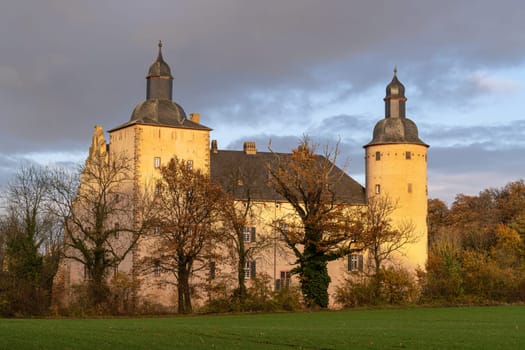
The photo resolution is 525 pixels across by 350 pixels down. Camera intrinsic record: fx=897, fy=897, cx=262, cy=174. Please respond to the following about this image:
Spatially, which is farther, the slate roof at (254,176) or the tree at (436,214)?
the tree at (436,214)

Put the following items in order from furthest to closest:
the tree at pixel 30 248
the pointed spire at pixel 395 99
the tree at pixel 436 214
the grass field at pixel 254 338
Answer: the tree at pixel 436 214
the pointed spire at pixel 395 99
the tree at pixel 30 248
the grass field at pixel 254 338

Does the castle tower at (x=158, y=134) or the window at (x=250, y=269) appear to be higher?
the castle tower at (x=158, y=134)

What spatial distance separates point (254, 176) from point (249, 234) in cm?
441

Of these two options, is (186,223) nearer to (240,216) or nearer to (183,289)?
(183,289)

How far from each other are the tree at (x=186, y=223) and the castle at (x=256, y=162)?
5.57 meters

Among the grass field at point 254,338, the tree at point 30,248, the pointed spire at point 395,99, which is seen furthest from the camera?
the pointed spire at point 395,99

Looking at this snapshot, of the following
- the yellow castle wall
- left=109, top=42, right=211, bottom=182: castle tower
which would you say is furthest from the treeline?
left=109, top=42, right=211, bottom=182: castle tower

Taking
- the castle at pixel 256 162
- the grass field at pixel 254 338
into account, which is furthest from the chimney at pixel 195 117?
the grass field at pixel 254 338

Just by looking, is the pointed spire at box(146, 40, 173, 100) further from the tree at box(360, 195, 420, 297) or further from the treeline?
the treeline

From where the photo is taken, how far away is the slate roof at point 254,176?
57469 millimetres

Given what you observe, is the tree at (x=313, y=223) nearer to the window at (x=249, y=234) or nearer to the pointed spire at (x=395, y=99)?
the window at (x=249, y=234)

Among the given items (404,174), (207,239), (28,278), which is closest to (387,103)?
(404,174)

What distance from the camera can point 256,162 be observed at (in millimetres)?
62000

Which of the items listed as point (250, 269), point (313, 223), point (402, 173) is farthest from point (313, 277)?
point (402, 173)
